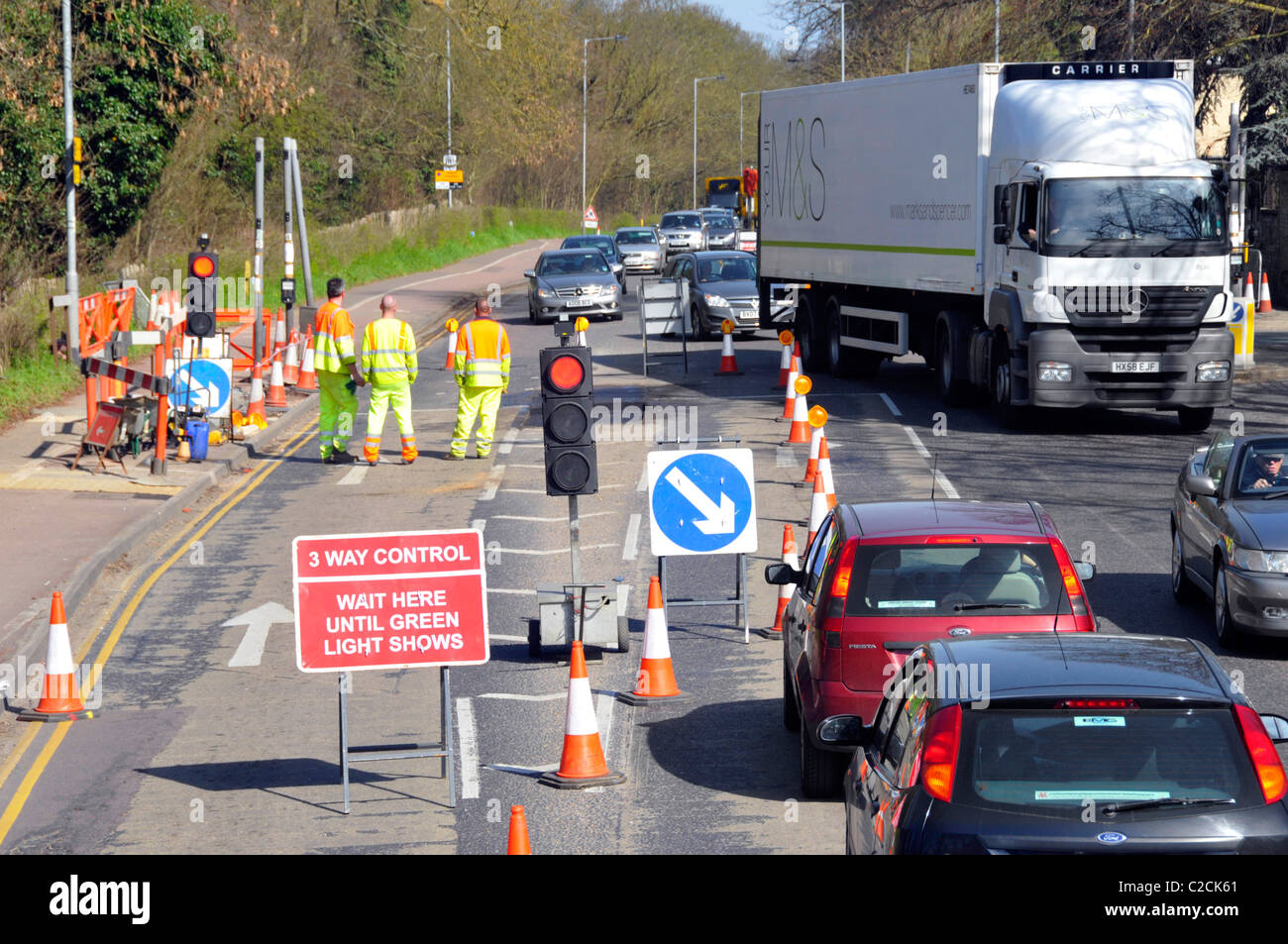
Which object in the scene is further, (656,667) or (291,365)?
(291,365)

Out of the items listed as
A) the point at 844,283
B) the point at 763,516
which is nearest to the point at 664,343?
the point at 844,283

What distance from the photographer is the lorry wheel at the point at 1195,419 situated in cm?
2194

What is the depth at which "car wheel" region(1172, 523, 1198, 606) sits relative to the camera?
1319 centimetres

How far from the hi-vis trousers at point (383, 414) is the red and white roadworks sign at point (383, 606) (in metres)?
11.6

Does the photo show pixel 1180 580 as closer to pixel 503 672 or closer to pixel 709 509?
pixel 709 509

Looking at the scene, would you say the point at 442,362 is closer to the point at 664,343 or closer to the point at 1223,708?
the point at 664,343

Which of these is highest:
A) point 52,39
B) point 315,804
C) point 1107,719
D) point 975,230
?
point 52,39

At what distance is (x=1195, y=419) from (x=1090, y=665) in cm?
1723

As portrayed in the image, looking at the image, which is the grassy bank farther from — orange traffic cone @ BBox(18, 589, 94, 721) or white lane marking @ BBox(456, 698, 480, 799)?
white lane marking @ BBox(456, 698, 480, 799)

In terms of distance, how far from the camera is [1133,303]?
830 inches

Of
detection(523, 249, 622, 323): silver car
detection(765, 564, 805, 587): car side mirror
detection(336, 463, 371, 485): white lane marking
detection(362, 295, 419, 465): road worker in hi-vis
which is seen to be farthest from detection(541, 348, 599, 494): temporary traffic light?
detection(523, 249, 622, 323): silver car

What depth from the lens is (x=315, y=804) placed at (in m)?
9.16

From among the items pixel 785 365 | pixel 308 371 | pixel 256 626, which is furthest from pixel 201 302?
pixel 785 365
